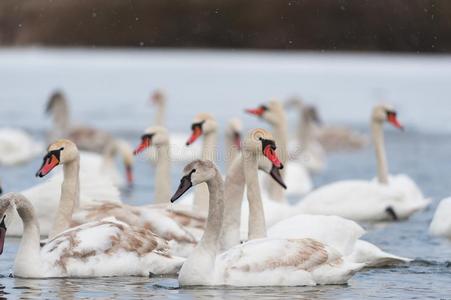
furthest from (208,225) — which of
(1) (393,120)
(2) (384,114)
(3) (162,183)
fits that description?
(2) (384,114)

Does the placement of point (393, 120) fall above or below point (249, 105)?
below

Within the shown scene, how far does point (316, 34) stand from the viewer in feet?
200

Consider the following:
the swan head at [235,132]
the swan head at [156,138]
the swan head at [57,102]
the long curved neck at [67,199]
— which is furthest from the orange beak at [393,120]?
the swan head at [57,102]

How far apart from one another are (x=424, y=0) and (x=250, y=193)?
52961mm

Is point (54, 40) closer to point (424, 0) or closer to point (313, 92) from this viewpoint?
point (424, 0)

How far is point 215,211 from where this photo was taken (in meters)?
8.98

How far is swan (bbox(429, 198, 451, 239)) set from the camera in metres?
12.1

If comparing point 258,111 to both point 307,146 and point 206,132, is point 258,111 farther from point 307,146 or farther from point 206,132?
point 307,146

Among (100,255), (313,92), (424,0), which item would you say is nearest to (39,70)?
(313,92)

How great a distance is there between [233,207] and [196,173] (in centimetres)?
121

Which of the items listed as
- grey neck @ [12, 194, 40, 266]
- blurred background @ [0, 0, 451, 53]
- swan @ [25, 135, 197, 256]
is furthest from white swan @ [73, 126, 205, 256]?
blurred background @ [0, 0, 451, 53]

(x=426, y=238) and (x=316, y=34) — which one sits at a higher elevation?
(x=316, y=34)

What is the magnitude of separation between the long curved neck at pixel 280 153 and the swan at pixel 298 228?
118 inches

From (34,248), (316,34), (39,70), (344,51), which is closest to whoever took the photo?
(34,248)
